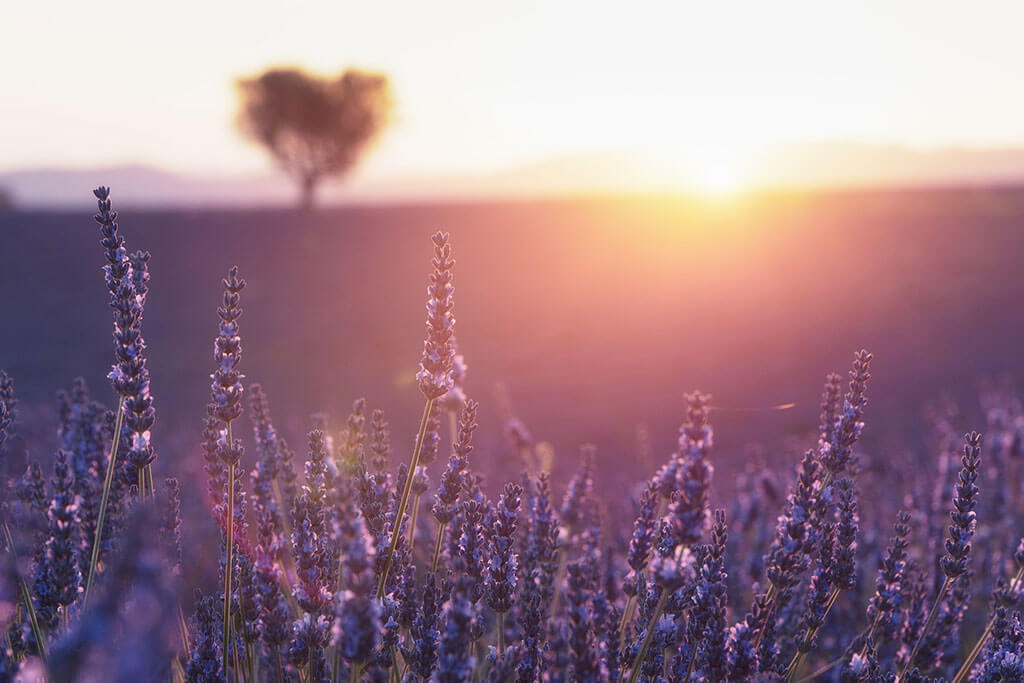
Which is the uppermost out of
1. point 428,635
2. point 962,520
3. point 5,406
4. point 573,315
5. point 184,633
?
point 5,406

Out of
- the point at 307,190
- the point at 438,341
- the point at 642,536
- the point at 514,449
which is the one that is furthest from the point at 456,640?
the point at 307,190

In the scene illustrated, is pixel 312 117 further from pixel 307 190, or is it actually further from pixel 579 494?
pixel 579 494

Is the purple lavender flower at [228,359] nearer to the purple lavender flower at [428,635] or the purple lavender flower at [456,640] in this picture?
the purple lavender flower at [428,635]

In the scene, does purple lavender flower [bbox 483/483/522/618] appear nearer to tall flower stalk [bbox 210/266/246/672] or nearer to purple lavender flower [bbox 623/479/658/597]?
purple lavender flower [bbox 623/479/658/597]

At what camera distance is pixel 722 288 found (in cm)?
2416

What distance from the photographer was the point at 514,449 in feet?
19.3

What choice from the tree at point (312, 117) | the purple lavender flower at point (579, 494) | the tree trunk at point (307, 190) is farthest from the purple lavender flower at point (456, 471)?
the tree trunk at point (307, 190)

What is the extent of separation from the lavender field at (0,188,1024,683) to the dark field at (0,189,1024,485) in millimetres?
142

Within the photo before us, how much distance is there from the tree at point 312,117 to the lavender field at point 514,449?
5.14m

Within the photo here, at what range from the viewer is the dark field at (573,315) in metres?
14.1

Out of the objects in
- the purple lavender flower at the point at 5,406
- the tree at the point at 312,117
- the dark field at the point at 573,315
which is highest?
the tree at the point at 312,117

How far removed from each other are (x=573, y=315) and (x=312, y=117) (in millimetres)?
28440

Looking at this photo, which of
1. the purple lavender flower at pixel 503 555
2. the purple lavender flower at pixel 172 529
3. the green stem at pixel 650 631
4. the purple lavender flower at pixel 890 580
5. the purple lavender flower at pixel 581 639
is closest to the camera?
the green stem at pixel 650 631

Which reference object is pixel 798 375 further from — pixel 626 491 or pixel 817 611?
pixel 817 611
